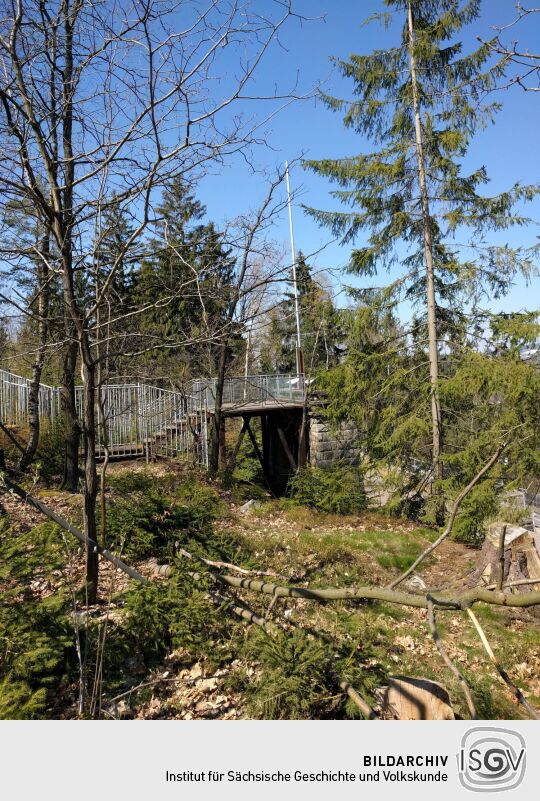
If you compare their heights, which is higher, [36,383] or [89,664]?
[36,383]

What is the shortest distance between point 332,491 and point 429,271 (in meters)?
4.91

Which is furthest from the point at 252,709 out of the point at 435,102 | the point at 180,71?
the point at 435,102

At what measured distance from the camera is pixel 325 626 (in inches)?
173

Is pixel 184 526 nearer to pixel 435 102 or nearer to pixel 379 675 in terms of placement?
pixel 379 675

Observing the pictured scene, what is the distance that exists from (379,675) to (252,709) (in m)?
0.82

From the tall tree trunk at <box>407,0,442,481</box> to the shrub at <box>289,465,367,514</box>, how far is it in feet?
5.42

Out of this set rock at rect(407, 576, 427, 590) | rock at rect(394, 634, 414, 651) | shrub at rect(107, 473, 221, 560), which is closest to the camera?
rock at rect(394, 634, 414, 651)

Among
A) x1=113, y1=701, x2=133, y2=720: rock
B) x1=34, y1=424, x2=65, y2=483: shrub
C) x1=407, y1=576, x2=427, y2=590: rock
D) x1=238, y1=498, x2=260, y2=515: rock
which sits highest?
x1=34, y1=424, x2=65, y2=483: shrub

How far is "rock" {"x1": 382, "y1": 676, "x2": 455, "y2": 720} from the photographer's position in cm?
254

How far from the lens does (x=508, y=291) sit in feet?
32.5

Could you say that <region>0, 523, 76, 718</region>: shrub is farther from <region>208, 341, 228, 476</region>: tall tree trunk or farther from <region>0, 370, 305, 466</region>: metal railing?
<region>0, 370, 305, 466</region>: metal railing

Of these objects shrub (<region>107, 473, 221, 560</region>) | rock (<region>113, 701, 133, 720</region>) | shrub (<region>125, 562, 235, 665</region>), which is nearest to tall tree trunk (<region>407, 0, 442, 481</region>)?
shrub (<region>107, 473, 221, 560</region>)
